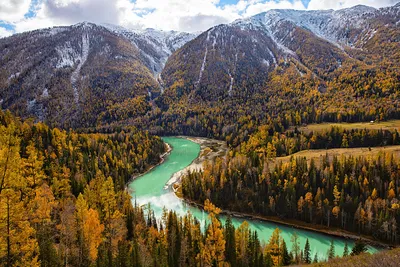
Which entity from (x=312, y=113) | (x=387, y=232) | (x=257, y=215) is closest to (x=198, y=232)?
(x=257, y=215)

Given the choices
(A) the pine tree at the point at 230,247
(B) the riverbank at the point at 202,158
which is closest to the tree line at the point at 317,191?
(B) the riverbank at the point at 202,158

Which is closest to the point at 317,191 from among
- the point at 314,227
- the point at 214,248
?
the point at 314,227

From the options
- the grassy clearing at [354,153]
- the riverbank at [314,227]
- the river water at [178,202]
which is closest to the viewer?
the riverbank at [314,227]

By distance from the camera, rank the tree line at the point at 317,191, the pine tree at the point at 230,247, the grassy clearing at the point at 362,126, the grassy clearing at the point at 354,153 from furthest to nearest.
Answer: the grassy clearing at the point at 362,126, the grassy clearing at the point at 354,153, the tree line at the point at 317,191, the pine tree at the point at 230,247

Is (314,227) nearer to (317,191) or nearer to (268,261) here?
(317,191)

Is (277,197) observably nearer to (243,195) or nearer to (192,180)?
(243,195)

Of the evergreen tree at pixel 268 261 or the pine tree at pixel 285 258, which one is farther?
the pine tree at pixel 285 258

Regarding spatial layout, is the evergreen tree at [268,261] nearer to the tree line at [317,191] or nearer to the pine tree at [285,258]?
the pine tree at [285,258]

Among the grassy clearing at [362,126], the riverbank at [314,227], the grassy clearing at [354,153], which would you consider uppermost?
the grassy clearing at [362,126]
